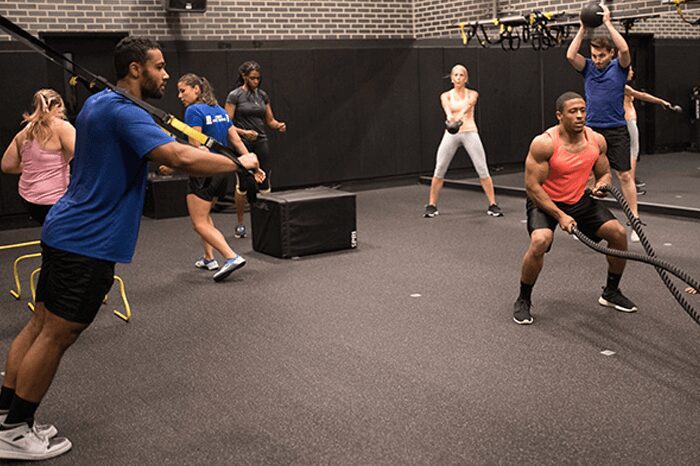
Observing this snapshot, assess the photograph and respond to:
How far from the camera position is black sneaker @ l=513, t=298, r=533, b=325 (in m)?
4.94

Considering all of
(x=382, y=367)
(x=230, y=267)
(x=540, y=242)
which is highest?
(x=540, y=242)

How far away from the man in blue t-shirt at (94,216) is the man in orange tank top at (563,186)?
7.49ft

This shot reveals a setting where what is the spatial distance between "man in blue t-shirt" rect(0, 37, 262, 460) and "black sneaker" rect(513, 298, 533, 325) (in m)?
2.40

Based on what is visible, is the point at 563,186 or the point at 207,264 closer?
the point at 563,186

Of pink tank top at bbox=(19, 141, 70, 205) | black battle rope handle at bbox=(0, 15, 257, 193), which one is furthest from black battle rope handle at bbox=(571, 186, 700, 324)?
pink tank top at bbox=(19, 141, 70, 205)

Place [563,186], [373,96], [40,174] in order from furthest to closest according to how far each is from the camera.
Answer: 1. [373,96]
2. [40,174]
3. [563,186]

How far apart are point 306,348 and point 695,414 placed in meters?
2.00

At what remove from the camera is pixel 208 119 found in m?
6.28

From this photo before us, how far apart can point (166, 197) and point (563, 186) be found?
5603 mm

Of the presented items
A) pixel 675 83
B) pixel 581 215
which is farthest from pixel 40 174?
pixel 675 83

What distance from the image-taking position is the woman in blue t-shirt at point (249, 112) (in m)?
8.02

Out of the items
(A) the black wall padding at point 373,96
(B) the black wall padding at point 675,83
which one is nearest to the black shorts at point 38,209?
(A) the black wall padding at point 373,96

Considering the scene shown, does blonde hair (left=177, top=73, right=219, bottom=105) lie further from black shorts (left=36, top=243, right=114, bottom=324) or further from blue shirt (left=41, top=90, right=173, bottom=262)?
black shorts (left=36, top=243, right=114, bottom=324)

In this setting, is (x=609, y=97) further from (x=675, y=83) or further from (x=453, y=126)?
(x=675, y=83)
